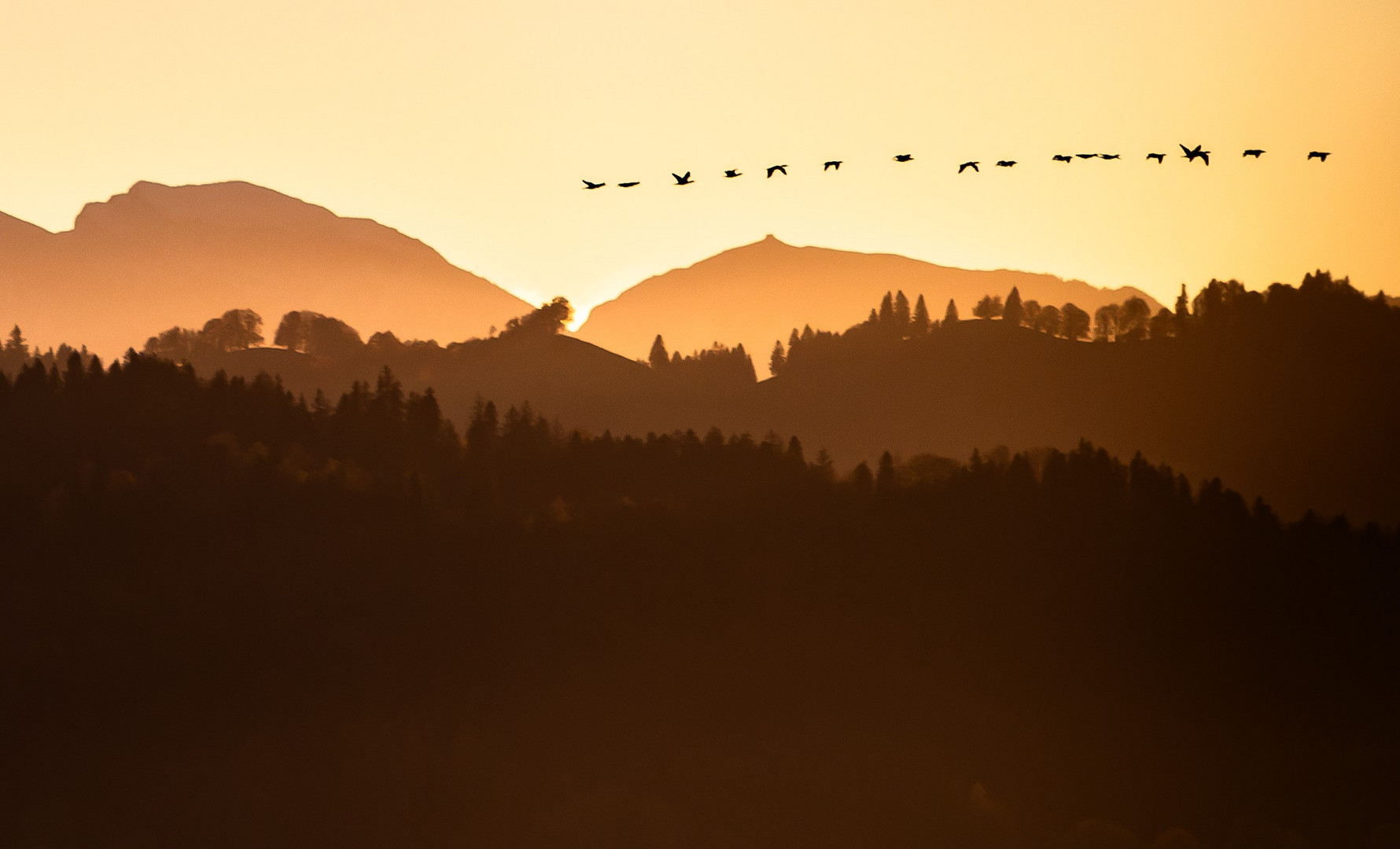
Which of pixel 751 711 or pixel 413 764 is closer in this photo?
pixel 413 764

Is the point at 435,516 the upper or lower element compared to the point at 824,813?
upper

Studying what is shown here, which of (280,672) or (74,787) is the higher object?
(280,672)

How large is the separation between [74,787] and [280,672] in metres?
27.3

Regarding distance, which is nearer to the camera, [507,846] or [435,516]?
[507,846]

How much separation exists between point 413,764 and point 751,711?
46247 mm

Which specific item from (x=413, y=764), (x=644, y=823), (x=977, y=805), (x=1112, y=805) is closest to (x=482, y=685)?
(x=413, y=764)

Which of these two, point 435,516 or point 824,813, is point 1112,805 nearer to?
point 824,813

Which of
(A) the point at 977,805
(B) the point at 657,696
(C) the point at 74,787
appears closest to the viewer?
(C) the point at 74,787

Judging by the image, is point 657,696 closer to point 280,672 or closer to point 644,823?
point 644,823

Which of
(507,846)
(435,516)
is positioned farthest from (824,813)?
(435,516)

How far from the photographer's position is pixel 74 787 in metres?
161

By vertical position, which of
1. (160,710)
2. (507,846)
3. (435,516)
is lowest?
(507,846)

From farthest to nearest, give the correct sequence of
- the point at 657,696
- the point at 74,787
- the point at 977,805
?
the point at 657,696 → the point at 977,805 → the point at 74,787

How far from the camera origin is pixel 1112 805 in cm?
18612
